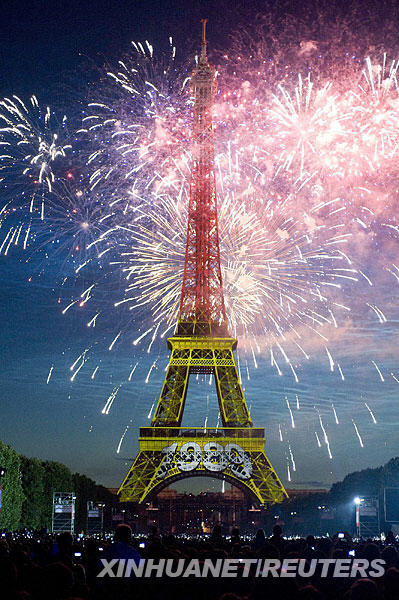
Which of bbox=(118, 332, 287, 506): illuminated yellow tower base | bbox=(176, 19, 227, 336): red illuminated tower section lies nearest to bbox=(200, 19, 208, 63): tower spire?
bbox=(176, 19, 227, 336): red illuminated tower section

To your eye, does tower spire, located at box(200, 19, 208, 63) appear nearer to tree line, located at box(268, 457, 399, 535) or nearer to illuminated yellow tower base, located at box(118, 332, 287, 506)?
illuminated yellow tower base, located at box(118, 332, 287, 506)

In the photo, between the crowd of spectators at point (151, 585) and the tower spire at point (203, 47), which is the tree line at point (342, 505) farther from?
the crowd of spectators at point (151, 585)

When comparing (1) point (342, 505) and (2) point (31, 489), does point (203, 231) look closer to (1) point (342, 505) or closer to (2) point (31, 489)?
(2) point (31, 489)

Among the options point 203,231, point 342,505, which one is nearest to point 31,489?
point 203,231

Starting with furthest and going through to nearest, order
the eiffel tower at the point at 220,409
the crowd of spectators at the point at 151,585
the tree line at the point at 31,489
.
→ the eiffel tower at the point at 220,409
the tree line at the point at 31,489
the crowd of spectators at the point at 151,585

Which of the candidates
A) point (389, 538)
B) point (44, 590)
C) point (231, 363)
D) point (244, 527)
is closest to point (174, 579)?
point (44, 590)

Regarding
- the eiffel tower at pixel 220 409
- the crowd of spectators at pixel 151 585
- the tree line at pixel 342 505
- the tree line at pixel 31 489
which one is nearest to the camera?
the crowd of spectators at pixel 151 585

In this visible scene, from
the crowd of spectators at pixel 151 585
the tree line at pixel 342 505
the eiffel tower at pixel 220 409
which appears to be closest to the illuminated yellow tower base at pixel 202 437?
the eiffel tower at pixel 220 409
